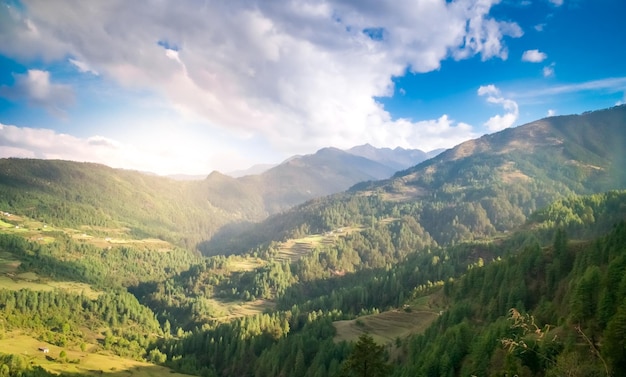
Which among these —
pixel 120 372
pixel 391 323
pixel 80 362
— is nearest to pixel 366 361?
pixel 391 323

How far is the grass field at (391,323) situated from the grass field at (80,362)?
7228 cm

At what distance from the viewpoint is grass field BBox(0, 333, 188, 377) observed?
5518 inches

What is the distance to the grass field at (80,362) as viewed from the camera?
140163mm

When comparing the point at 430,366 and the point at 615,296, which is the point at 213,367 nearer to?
the point at 430,366

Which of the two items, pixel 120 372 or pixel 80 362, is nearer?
pixel 120 372

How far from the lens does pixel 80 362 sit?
151 m

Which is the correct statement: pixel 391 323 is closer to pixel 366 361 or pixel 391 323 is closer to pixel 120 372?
pixel 120 372

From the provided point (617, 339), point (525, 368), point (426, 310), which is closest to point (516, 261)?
point (426, 310)

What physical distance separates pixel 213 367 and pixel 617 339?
169 meters

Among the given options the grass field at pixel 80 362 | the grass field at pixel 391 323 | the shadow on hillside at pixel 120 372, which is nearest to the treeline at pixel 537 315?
the grass field at pixel 391 323

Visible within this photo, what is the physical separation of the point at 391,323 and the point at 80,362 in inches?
5091

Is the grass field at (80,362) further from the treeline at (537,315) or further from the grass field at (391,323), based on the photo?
the treeline at (537,315)

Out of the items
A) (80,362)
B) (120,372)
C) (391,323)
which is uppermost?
(391,323)

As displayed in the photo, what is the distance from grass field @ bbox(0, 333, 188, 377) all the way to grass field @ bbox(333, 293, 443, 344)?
7228 centimetres
